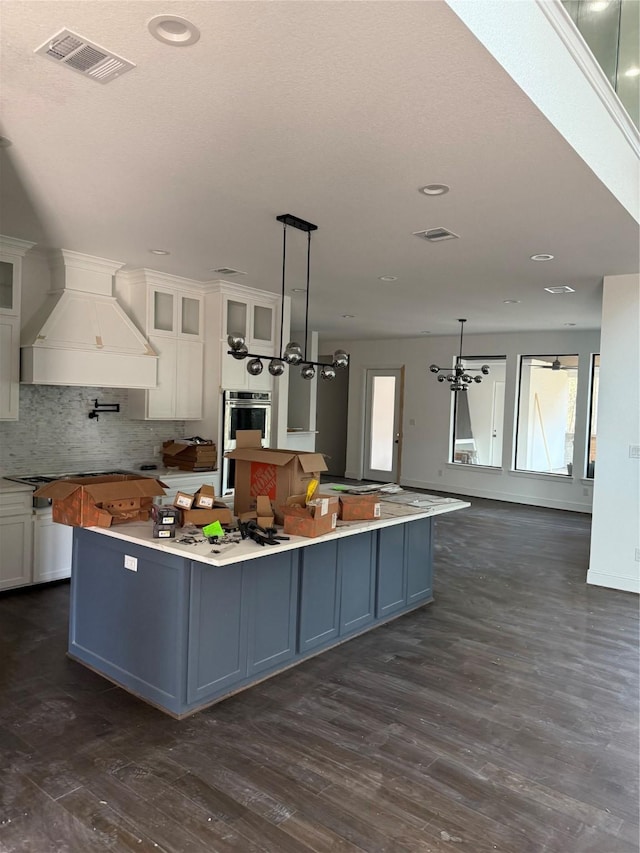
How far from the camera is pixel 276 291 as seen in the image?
6.40 meters

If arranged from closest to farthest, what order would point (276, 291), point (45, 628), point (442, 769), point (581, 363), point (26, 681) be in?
point (442, 769)
point (26, 681)
point (45, 628)
point (276, 291)
point (581, 363)

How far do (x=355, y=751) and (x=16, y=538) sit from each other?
3.23 meters

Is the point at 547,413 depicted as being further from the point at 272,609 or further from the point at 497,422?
the point at 272,609

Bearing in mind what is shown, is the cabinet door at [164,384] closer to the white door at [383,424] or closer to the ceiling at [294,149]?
the ceiling at [294,149]

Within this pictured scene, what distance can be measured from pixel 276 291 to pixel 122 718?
15.0ft

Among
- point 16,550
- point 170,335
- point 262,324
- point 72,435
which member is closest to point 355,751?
point 16,550

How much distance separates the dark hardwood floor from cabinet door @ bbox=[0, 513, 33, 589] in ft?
1.17

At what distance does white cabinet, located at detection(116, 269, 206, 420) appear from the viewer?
18.7ft

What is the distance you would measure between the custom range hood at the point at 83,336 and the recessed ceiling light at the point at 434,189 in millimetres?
3083

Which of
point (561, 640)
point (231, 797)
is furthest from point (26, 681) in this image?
point (561, 640)

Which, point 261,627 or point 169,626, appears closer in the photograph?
point 169,626

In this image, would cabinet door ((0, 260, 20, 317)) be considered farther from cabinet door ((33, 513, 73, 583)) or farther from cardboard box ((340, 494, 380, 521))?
cardboard box ((340, 494, 380, 521))

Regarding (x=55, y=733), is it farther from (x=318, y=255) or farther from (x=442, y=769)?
(x=318, y=255)

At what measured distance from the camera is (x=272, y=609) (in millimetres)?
3350
